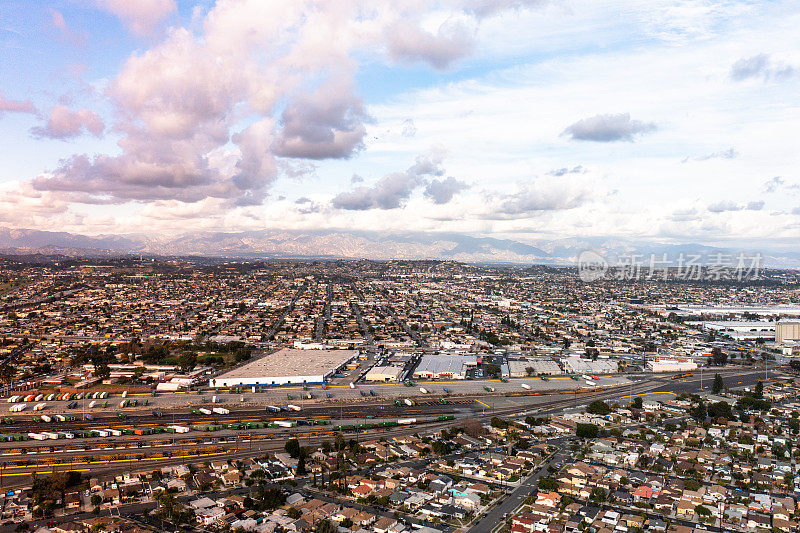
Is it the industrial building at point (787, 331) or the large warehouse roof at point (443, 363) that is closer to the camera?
the large warehouse roof at point (443, 363)

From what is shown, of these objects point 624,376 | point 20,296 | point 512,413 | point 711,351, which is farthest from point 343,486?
point 20,296

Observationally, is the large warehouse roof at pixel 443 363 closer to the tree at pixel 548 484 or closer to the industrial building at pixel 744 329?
the tree at pixel 548 484

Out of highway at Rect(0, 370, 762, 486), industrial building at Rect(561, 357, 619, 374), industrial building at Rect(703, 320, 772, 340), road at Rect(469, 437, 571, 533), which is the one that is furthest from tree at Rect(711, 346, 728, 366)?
road at Rect(469, 437, 571, 533)

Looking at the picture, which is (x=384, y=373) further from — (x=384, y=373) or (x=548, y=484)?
(x=548, y=484)

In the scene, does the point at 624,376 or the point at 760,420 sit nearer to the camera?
the point at 760,420

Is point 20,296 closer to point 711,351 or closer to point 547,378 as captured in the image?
point 547,378

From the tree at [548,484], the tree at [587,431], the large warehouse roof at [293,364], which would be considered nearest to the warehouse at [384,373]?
the large warehouse roof at [293,364]

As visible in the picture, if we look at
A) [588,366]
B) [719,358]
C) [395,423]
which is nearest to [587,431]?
[395,423]
